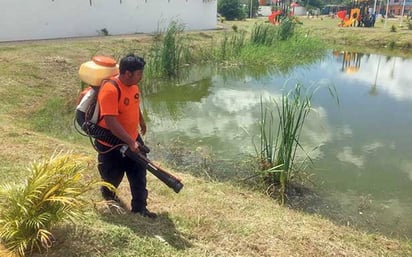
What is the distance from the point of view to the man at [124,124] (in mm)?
2695

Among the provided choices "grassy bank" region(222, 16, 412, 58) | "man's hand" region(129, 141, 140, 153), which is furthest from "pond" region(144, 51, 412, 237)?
"grassy bank" region(222, 16, 412, 58)

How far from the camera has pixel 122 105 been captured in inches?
111

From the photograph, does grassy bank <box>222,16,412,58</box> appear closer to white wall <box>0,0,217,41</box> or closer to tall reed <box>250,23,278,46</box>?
tall reed <box>250,23,278,46</box>

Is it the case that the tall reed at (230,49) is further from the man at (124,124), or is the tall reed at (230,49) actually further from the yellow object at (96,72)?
the yellow object at (96,72)

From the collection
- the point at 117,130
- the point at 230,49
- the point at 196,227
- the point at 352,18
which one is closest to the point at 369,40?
the point at 352,18

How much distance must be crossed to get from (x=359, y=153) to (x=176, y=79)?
5.83 m

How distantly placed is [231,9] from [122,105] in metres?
28.5

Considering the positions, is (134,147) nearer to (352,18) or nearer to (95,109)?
(95,109)

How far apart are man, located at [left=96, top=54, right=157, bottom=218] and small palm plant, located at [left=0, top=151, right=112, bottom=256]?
0.46m

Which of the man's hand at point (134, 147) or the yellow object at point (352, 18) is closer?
the man's hand at point (134, 147)

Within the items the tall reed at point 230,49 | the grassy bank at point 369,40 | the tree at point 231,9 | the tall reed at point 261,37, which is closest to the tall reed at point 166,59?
the tall reed at point 230,49

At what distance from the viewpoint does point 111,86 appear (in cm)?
269

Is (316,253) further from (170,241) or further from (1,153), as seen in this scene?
(1,153)

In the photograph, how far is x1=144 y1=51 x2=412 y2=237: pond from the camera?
14.6 ft
